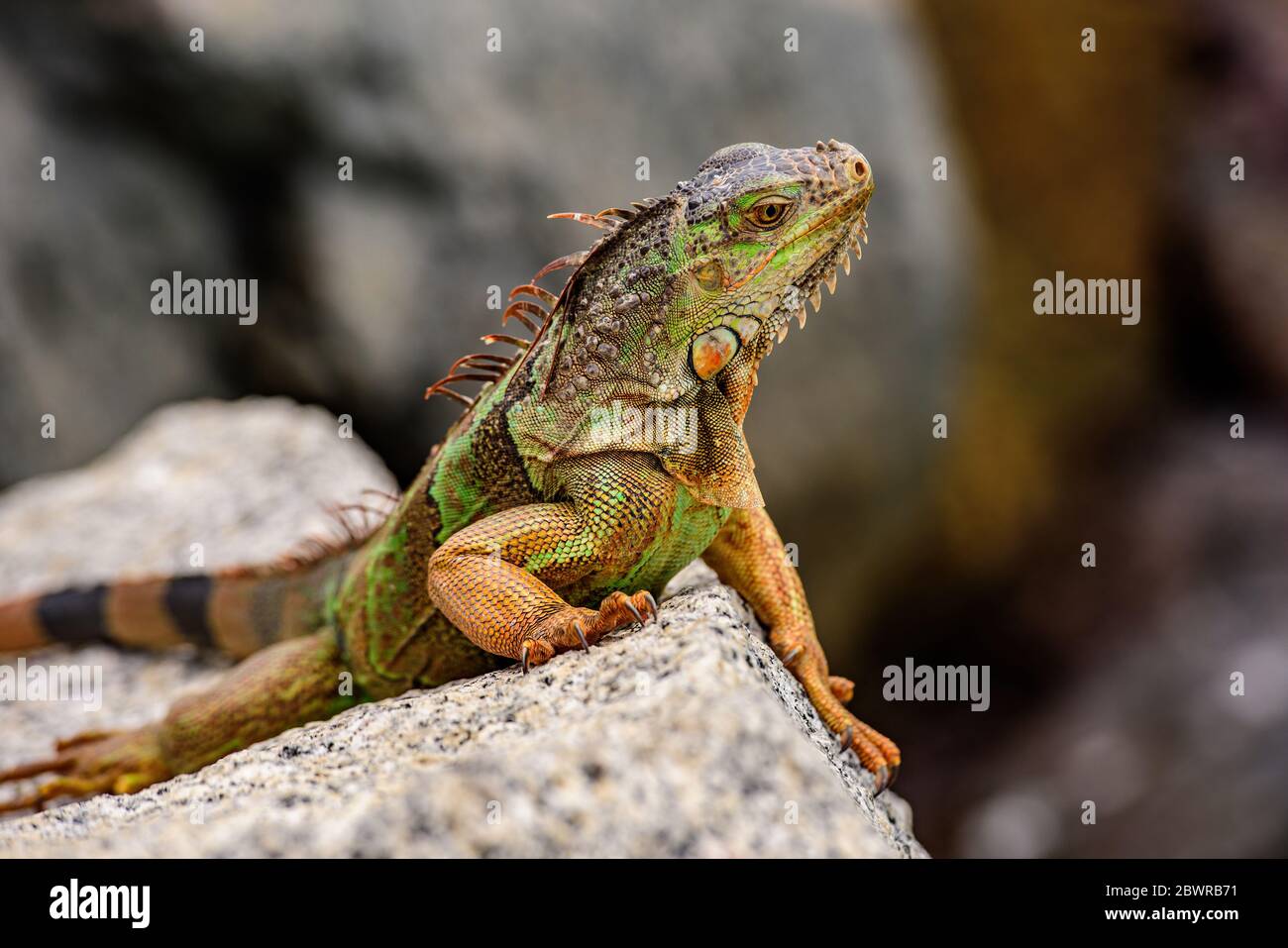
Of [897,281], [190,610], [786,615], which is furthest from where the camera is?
[897,281]

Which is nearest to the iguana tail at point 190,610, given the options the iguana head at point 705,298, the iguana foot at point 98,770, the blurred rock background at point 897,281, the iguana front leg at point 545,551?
the iguana foot at point 98,770

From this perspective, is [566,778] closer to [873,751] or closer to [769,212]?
[873,751]

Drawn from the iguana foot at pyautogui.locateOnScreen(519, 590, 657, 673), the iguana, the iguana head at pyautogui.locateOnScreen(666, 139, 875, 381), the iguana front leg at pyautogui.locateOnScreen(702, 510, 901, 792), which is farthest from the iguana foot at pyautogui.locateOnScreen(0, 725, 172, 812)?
the iguana head at pyautogui.locateOnScreen(666, 139, 875, 381)

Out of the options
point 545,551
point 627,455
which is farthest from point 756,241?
point 545,551

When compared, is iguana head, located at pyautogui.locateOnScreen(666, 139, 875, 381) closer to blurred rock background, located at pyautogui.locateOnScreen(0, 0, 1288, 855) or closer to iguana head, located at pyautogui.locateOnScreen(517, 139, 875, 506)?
iguana head, located at pyautogui.locateOnScreen(517, 139, 875, 506)

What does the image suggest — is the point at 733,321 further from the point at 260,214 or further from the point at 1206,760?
the point at 1206,760

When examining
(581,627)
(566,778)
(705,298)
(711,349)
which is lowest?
(566,778)

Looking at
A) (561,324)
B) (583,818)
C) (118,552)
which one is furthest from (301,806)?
(118,552)
